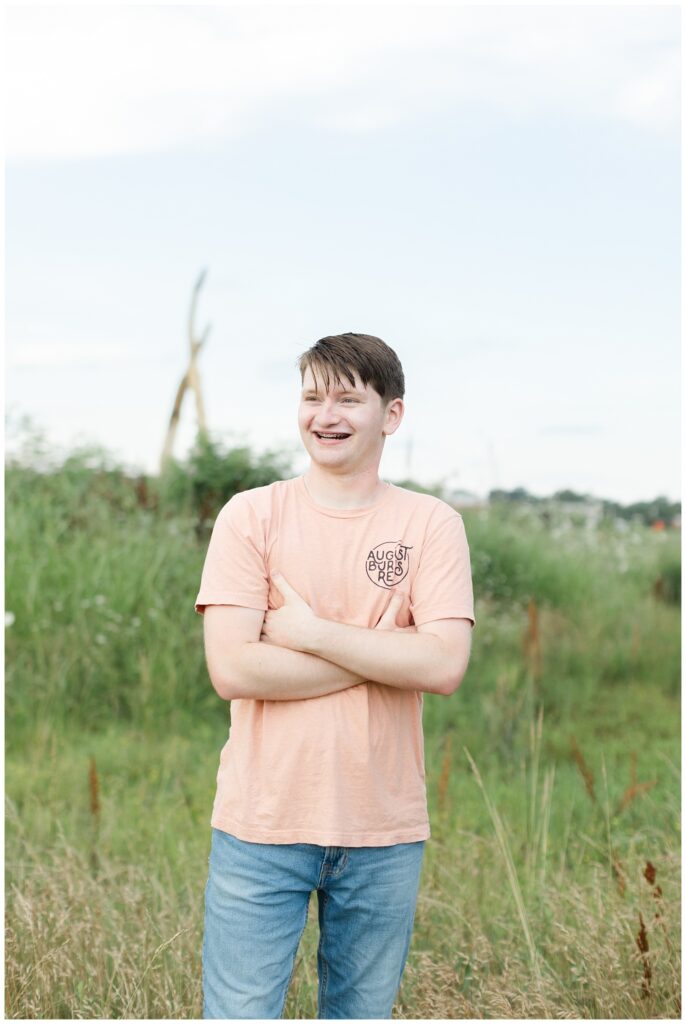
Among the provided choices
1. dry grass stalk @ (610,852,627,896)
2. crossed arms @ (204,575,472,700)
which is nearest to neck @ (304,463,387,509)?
crossed arms @ (204,575,472,700)

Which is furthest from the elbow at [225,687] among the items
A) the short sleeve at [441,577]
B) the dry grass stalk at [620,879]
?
the dry grass stalk at [620,879]

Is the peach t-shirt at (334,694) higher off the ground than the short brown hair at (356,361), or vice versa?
the short brown hair at (356,361)

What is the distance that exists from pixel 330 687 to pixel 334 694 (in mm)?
45

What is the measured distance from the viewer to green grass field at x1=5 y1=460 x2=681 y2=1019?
2.95 meters

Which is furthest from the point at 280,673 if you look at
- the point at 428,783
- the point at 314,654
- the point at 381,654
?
the point at 428,783

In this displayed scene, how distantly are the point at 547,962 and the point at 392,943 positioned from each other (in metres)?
1.06

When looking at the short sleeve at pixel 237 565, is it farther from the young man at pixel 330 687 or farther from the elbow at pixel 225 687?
the elbow at pixel 225 687

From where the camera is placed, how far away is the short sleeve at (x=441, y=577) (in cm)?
222

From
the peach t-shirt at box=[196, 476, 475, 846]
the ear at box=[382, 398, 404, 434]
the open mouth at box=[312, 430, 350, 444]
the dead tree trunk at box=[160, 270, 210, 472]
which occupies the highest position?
the dead tree trunk at box=[160, 270, 210, 472]

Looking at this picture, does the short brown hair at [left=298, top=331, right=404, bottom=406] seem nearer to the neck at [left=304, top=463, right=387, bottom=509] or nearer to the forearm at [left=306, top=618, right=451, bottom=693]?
the neck at [left=304, top=463, right=387, bottom=509]

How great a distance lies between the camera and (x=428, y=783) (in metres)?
5.05

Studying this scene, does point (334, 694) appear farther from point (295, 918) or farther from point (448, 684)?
point (295, 918)

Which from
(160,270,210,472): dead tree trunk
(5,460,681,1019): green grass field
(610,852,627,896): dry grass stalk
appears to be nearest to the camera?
(5,460,681,1019): green grass field

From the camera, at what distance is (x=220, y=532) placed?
7.41 ft
